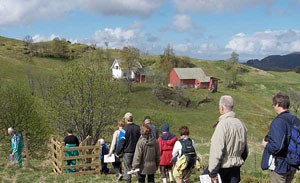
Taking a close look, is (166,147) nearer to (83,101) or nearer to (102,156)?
(102,156)

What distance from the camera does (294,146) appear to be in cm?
584

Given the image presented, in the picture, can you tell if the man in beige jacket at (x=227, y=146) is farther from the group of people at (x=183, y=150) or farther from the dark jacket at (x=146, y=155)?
the dark jacket at (x=146, y=155)

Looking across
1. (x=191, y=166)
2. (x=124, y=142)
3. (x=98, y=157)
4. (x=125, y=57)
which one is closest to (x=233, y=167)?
(x=191, y=166)

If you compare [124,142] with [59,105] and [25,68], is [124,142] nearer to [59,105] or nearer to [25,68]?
[59,105]

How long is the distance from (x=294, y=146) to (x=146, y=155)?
3.58 m

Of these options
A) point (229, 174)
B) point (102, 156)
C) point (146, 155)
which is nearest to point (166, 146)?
point (146, 155)

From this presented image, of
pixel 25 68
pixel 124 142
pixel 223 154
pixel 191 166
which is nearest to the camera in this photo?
pixel 223 154

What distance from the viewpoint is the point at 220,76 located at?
411 ft

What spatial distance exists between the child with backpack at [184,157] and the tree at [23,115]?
19.5 m

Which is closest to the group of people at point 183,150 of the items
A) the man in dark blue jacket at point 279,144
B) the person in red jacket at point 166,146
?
the person in red jacket at point 166,146

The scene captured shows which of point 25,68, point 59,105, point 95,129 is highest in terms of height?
point 25,68

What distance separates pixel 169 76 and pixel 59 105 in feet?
244

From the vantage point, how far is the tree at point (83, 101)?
3148cm

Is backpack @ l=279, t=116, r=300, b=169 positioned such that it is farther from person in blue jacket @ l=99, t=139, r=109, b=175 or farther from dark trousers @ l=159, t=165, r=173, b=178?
person in blue jacket @ l=99, t=139, r=109, b=175
